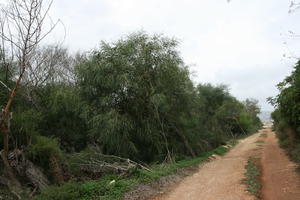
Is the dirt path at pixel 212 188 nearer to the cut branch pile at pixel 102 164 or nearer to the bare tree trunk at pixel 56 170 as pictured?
the cut branch pile at pixel 102 164

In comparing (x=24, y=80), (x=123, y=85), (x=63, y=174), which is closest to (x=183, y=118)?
(x=123, y=85)

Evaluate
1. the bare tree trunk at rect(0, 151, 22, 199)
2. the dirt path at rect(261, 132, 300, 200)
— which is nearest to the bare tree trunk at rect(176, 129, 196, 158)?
the dirt path at rect(261, 132, 300, 200)

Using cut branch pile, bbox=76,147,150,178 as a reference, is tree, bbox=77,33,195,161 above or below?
above

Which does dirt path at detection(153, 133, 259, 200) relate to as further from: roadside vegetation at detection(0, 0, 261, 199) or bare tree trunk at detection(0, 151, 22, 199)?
bare tree trunk at detection(0, 151, 22, 199)

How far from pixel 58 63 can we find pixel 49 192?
491 inches

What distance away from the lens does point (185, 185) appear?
6.65 meters

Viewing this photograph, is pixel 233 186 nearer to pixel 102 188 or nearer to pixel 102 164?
pixel 102 188

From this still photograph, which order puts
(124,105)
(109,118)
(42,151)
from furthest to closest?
(124,105)
(109,118)
(42,151)

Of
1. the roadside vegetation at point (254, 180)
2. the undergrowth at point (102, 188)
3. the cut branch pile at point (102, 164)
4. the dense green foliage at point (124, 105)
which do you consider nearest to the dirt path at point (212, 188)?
the roadside vegetation at point (254, 180)

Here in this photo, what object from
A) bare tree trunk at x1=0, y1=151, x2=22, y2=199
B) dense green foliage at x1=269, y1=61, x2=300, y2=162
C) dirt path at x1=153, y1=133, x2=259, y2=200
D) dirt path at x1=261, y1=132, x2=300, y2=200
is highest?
dense green foliage at x1=269, y1=61, x2=300, y2=162

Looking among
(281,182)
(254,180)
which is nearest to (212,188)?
(254,180)

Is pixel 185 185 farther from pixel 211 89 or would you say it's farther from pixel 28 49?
pixel 211 89

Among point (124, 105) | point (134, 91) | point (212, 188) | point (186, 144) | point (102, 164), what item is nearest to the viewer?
point (212, 188)

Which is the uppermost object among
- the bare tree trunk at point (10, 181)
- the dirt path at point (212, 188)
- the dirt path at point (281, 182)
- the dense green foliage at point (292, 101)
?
the dense green foliage at point (292, 101)
